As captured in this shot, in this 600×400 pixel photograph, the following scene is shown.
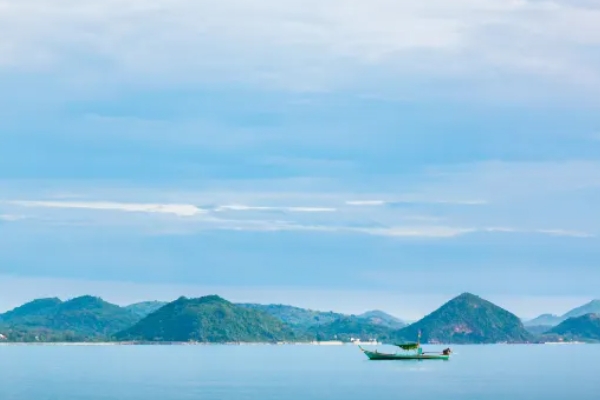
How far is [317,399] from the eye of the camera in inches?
7589

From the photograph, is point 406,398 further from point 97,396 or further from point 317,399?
point 97,396

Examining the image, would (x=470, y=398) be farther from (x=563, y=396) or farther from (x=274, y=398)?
(x=274, y=398)

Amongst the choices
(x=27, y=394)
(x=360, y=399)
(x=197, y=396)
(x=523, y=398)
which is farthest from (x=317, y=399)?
(x=27, y=394)

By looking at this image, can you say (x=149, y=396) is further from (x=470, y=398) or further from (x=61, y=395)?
(x=470, y=398)

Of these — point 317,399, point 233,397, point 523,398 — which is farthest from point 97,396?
point 523,398

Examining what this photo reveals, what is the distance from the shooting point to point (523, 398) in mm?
195750

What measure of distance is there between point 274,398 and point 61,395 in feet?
123

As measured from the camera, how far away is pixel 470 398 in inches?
7702

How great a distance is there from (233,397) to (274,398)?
7328mm

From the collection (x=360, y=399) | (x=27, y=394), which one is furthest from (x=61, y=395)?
(x=360, y=399)

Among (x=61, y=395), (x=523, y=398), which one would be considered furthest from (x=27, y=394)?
(x=523, y=398)

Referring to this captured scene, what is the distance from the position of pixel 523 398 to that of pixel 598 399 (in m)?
12.6

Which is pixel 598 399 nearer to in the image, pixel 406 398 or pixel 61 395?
pixel 406 398

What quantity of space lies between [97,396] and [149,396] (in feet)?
30.7
